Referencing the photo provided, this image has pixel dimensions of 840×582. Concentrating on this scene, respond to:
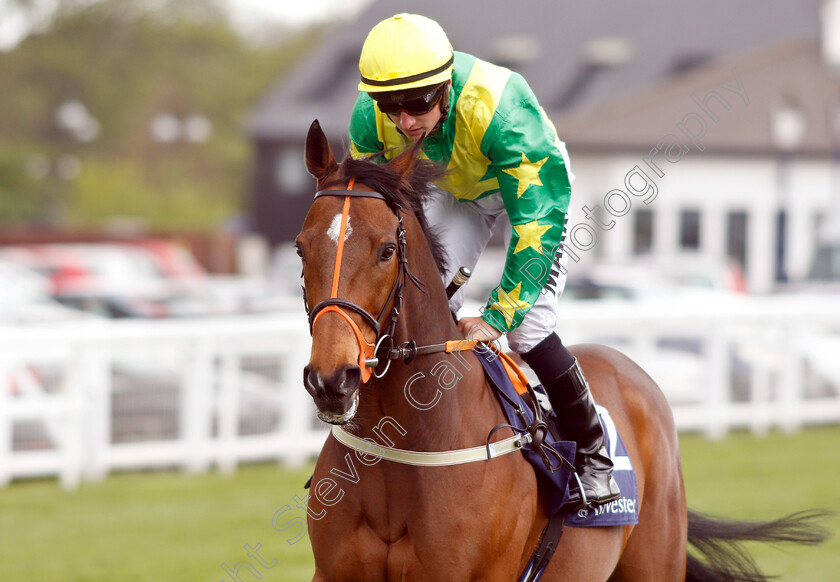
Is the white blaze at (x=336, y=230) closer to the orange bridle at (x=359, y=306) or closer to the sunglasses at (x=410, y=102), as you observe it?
the orange bridle at (x=359, y=306)

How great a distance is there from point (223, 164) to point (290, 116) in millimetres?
11595

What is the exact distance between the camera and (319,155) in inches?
104

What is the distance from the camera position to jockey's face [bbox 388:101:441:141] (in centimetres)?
272

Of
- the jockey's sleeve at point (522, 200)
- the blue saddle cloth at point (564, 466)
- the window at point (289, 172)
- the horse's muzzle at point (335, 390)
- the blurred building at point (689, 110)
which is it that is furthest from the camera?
the window at point (289, 172)

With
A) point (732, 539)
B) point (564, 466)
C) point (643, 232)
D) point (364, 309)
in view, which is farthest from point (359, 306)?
point (643, 232)

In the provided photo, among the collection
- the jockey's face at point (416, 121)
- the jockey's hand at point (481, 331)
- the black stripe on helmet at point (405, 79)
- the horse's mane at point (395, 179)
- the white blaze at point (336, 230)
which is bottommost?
the jockey's hand at point (481, 331)

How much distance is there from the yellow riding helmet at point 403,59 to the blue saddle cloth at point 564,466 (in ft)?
2.60

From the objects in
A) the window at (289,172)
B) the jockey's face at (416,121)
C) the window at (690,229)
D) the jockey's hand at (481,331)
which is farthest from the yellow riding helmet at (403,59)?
the window at (289,172)

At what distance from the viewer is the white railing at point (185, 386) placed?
705cm

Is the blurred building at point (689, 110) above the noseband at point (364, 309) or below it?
above

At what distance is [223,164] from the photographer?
4322 centimetres

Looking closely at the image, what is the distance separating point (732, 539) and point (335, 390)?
2303 millimetres

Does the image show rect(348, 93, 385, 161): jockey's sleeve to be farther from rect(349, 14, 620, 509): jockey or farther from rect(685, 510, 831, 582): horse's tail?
rect(685, 510, 831, 582): horse's tail

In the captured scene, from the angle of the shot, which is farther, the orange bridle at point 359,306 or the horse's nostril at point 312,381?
the orange bridle at point 359,306
